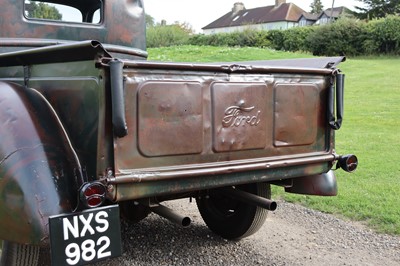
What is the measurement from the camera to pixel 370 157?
22.7 ft

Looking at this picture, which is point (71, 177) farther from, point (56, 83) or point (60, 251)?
point (56, 83)

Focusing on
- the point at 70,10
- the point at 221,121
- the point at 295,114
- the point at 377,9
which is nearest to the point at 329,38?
the point at 377,9

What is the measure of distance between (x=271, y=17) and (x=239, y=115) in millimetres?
54478

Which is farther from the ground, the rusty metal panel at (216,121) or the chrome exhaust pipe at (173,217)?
the rusty metal panel at (216,121)

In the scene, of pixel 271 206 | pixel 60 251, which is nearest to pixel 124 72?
pixel 60 251

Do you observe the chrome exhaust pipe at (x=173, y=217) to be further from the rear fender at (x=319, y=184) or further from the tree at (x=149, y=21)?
the tree at (x=149, y=21)

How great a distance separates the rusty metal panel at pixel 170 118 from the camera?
2.42 meters

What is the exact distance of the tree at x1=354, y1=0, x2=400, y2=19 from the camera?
43731 millimetres


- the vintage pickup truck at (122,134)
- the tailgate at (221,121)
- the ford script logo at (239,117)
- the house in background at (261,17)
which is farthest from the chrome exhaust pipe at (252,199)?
the house in background at (261,17)

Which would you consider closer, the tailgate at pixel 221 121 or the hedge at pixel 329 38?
the tailgate at pixel 221 121

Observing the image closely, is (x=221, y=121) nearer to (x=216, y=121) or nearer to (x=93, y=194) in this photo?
(x=216, y=121)

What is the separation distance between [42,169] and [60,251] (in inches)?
15.6

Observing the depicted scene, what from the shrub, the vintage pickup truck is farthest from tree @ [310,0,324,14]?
the vintage pickup truck

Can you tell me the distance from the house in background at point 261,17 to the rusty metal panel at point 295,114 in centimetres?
4805
